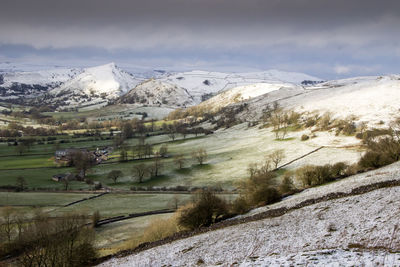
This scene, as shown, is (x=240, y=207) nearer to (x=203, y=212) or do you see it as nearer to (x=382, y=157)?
(x=203, y=212)

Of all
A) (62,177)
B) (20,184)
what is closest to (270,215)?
(62,177)

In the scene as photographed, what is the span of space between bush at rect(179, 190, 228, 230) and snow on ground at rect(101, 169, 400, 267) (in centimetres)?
778

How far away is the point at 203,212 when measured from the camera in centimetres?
5103

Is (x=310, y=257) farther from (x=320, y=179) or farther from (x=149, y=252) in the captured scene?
(x=320, y=179)

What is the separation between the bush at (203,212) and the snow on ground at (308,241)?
778cm

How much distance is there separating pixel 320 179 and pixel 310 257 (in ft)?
146

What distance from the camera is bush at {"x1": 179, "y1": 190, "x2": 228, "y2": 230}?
50.1 metres

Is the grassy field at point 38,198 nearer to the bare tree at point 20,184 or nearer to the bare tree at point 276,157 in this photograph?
the bare tree at point 20,184

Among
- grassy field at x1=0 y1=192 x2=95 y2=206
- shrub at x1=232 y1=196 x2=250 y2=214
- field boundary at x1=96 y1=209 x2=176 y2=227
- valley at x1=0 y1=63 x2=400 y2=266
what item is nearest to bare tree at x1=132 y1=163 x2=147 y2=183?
valley at x1=0 y1=63 x2=400 y2=266

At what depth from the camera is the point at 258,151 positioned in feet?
493

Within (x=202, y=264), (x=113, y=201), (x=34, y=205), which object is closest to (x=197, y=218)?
(x=202, y=264)

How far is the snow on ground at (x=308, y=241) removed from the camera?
23.8 m

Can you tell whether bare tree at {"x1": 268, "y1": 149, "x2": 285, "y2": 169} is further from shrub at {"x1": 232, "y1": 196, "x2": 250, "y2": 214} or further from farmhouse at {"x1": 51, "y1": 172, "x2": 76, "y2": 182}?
farmhouse at {"x1": 51, "y1": 172, "x2": 76, "y2": 182}

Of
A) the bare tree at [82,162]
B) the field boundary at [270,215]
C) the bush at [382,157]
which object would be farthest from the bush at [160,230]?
the bare tree at [82,162]
